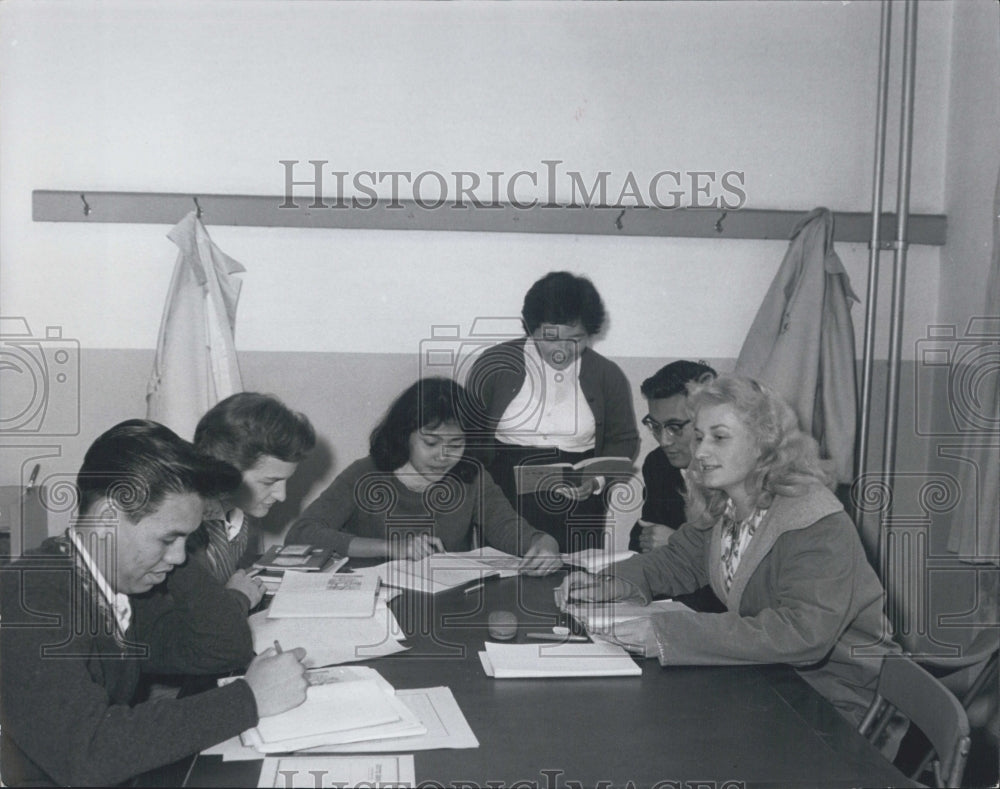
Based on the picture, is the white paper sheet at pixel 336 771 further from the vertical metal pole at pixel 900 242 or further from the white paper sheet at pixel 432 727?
the vertical metal pole at pixel 900 242

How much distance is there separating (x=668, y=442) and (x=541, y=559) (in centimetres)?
97

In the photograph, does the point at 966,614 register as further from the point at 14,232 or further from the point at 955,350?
the point at 14,232

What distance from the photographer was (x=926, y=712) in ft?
5.78

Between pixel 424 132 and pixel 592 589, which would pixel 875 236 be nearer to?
pixel 424 132

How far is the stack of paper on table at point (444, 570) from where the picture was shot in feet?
7.98

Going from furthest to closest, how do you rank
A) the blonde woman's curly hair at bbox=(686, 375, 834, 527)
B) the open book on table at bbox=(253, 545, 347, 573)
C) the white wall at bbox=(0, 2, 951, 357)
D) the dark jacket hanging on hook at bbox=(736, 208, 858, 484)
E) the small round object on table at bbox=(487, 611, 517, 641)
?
the white wall at bbox=(0, 2, 951, 357)
the dark jacket hanging on hook at bbox=(736, 208, 858, 484)
the open book on table at bbox=(253, 545, 347, 573)
the blonde woman's curly hair at bbox=(686, 375, 834, 527)
the small round object on table at bbox=(487, 611, 517, 641)

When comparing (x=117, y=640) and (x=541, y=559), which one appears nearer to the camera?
(x=117, y=640)

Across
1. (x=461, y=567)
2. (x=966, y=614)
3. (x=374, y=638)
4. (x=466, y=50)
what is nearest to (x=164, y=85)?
(x=466, y=50)

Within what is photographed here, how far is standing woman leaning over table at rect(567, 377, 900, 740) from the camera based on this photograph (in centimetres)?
194

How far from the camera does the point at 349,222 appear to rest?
3654 mm

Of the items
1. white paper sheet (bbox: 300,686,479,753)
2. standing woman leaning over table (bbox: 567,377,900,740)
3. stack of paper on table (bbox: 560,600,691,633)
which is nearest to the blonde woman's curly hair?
standing woman leaning over table (bbox: 567,377,900,740)
